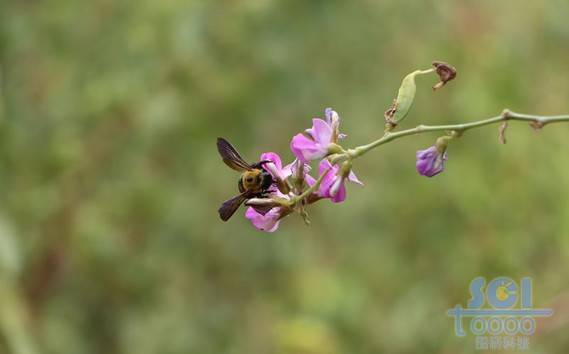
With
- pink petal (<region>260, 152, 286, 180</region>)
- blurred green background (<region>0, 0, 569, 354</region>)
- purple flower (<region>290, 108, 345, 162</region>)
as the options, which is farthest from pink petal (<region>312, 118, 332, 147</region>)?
blurred green background (<region>0, 0, 569, 354</region>)

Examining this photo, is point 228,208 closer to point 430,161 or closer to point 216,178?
point 430,161

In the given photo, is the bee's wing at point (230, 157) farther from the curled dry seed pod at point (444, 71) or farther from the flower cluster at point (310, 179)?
the curled dry seed pod at point (444, 71)

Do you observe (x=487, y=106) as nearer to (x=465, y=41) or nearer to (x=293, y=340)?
(x=465, y=41)

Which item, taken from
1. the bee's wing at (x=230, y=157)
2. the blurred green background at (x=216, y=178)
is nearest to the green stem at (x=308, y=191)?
the bee's wing at (x=230, y=157)

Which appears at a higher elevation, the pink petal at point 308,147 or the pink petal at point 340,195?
the pink petal at point 308,147

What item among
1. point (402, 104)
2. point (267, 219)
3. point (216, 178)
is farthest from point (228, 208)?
point (216, 178)

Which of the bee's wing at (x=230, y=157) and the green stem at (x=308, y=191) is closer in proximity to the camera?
the green stem at (x=308, y=191)

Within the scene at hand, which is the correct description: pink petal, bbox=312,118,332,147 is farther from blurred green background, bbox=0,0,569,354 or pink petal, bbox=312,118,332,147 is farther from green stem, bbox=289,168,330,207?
blurred green background, bbox=0,0,569,354
